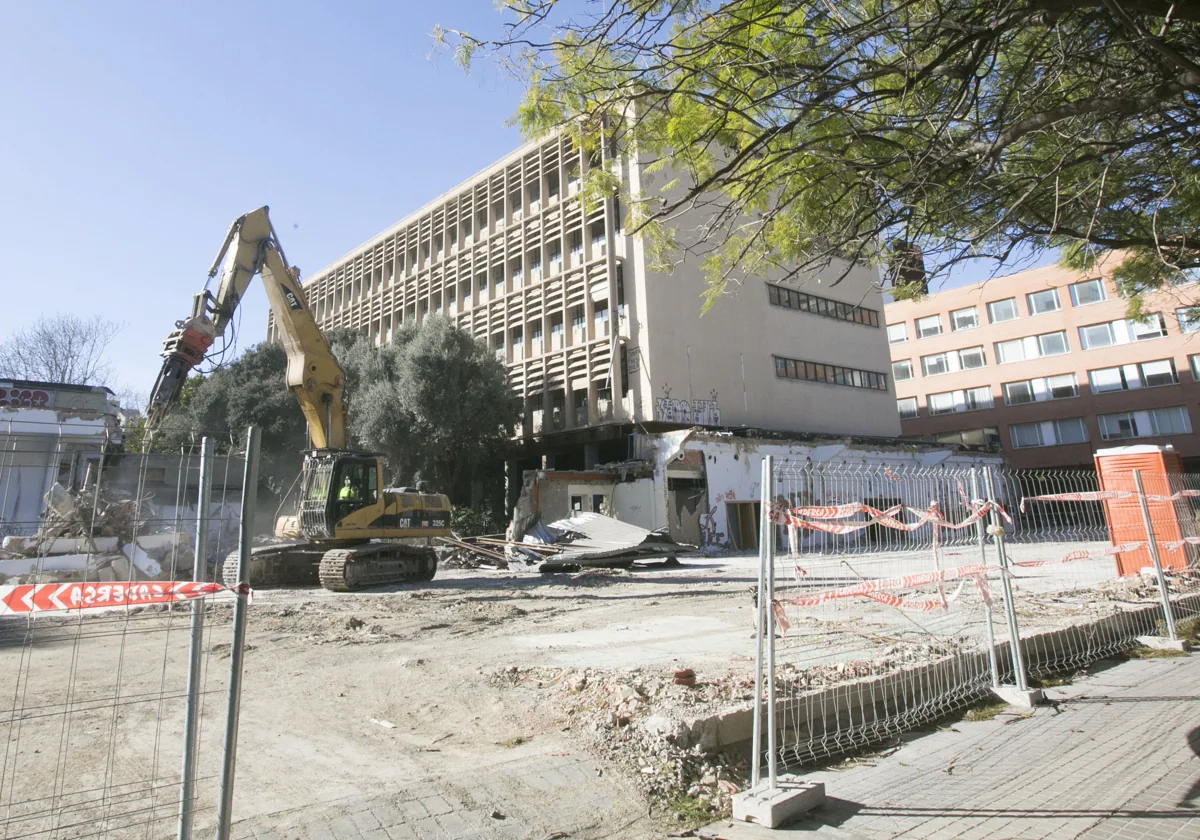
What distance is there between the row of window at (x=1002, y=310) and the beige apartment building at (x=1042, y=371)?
6 centimetres

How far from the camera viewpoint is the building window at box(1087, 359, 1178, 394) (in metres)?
38.7

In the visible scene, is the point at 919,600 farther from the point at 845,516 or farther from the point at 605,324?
the point at 605,324

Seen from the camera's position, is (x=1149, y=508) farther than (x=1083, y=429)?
No

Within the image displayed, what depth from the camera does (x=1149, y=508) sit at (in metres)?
9.84

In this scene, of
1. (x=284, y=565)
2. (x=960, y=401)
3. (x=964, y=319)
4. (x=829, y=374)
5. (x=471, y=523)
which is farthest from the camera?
(x=960, y=401)

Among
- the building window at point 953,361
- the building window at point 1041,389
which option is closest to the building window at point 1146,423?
the building window at point 1041,389

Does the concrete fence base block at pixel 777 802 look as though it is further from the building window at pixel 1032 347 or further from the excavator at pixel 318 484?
the building window at pixel 1032 347

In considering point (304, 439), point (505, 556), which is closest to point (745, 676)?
point (505, 556)

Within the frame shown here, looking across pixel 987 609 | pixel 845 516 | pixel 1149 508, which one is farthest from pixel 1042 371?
pixel 845 516

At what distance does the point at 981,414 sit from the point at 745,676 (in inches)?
1809

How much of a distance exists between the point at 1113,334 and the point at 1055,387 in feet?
13.6

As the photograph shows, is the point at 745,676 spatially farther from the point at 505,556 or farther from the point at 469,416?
the point at 469,416

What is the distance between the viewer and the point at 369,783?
4.06 meters

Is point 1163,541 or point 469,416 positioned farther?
point 469,416
